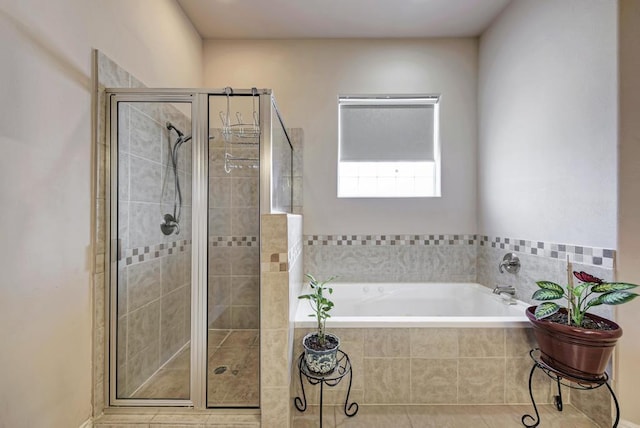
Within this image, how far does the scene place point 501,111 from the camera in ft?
7.53

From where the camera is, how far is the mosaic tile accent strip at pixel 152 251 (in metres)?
Result: 1.60

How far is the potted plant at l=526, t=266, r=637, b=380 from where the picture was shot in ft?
4.14

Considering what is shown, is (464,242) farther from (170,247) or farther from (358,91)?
(170,247)

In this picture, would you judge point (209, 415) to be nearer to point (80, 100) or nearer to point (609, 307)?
point (80, 100)

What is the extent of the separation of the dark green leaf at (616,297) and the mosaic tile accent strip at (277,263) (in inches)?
58.9

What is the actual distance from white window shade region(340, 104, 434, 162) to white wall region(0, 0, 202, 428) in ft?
6.10

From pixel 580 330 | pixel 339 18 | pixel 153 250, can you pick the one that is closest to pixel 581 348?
pixel 580 330

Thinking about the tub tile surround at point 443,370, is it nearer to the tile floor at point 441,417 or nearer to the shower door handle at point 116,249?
the tile floor at point 441,417

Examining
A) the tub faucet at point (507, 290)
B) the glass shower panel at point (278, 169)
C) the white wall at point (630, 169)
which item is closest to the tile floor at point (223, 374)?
the glass shower panel at point (278, 169)

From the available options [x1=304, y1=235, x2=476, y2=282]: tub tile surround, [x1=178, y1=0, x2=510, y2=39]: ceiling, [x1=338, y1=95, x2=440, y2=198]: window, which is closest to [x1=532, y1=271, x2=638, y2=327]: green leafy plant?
[x1=304, y1=235, x2=476, y2=282]: tub tile surround

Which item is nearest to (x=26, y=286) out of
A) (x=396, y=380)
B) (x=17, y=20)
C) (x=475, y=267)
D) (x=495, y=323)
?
(x=17, y=20)

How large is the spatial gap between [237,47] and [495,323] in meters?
3.08

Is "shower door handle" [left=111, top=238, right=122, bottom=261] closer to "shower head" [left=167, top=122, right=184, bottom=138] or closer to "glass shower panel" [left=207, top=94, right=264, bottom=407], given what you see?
"glass shower panel" [left=207, top=94, right=264, bottom=407]

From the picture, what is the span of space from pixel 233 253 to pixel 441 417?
5.12 ft
